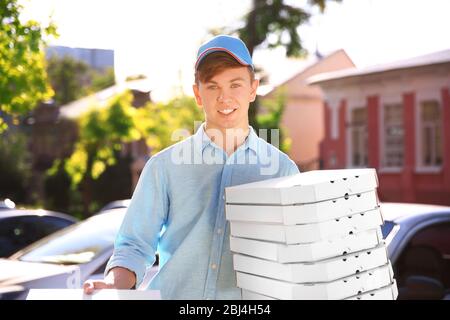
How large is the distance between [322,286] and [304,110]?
1272 inches

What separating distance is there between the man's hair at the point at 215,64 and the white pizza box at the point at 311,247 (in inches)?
21.3

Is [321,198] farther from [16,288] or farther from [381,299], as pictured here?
[16,288]

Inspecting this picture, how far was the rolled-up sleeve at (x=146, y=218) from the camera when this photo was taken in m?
2.45

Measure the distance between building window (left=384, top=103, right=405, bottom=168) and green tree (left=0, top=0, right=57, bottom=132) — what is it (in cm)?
1491

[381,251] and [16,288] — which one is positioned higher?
[381,251]

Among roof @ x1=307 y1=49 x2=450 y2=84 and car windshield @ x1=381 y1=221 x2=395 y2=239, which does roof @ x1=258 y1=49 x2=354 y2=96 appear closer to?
roof @ x1=307 y1=49 x2=450 y2=84

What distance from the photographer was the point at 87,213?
→ 96.8 feet

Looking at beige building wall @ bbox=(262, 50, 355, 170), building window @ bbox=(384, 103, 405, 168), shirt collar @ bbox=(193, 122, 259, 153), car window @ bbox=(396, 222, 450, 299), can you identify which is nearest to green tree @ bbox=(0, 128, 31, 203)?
beige building wall @ bbox=(262, 50, 355, 170)

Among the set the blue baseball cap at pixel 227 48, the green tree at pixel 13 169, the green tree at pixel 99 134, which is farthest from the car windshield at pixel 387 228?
the green tree at pixel 13 169

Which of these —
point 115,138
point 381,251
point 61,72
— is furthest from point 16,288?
point 61,72

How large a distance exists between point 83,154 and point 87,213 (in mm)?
2247


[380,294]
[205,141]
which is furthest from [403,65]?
[380,294]

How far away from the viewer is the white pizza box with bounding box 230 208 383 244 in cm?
205
